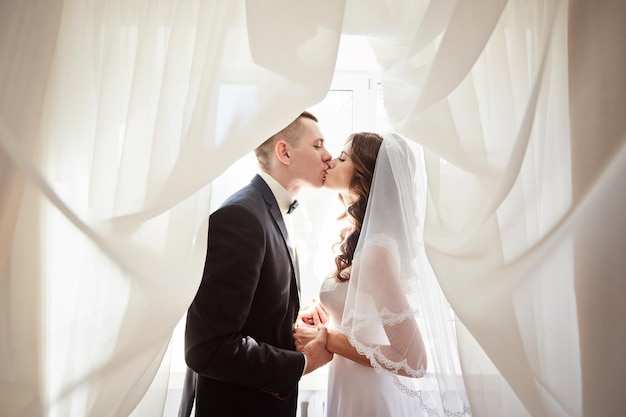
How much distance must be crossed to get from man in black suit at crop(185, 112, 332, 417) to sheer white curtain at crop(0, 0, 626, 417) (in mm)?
231

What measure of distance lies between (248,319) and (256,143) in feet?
1.98

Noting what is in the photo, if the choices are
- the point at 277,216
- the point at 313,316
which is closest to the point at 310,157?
the point at 277,216

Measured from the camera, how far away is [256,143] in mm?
1086

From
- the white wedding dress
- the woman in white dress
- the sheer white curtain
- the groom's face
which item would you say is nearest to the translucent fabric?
the woman in white dress

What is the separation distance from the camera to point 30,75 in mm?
1094

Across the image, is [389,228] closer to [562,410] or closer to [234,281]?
[234,281]

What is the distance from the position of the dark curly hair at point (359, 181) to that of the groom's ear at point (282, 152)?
0.22 meters

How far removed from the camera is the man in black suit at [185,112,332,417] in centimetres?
132

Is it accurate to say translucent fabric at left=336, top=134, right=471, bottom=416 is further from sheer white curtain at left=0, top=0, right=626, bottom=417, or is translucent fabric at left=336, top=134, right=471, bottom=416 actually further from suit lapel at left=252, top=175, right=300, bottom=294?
suit lapel at left=252, top=175, right=300, bottom=294

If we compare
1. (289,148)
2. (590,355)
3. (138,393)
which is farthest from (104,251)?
(590,355)

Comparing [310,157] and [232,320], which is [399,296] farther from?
[310,157]

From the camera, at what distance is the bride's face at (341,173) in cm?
173

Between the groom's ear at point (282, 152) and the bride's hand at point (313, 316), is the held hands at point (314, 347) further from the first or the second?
the groom's ear at point (282, 152)

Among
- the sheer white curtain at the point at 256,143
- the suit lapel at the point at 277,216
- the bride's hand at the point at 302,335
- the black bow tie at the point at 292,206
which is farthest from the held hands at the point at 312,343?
the sheer white curtain at the point at 256,143
